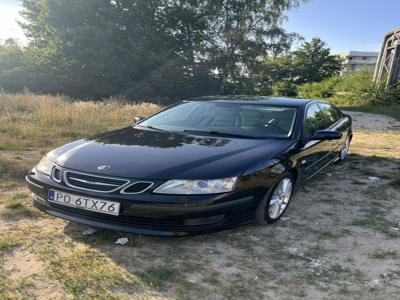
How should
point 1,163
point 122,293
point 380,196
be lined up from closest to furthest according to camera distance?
point 122,293 → point 380,196 → point 1,163

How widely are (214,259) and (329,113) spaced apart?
3.69 m

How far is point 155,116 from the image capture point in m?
4.78

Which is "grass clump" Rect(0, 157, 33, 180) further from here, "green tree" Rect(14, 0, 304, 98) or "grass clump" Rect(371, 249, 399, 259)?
"green tree" Rect(14, 0, 304, 98)

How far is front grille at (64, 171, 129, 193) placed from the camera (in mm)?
2859

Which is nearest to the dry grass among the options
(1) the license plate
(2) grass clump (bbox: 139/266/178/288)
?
(1) the license plate

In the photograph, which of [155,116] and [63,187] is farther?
[155,116]

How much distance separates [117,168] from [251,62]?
2600 cm

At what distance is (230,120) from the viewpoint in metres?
4.34

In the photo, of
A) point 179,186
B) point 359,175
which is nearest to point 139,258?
point 179,186

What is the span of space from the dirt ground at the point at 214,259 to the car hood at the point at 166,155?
635 mm

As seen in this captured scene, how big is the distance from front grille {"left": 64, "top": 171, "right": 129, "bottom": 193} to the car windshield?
1.41m

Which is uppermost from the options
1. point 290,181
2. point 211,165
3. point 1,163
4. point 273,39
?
point 273,39

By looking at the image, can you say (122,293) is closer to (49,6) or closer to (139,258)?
(139,258)

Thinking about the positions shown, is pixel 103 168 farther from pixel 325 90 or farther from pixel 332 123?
pixel 325 90
